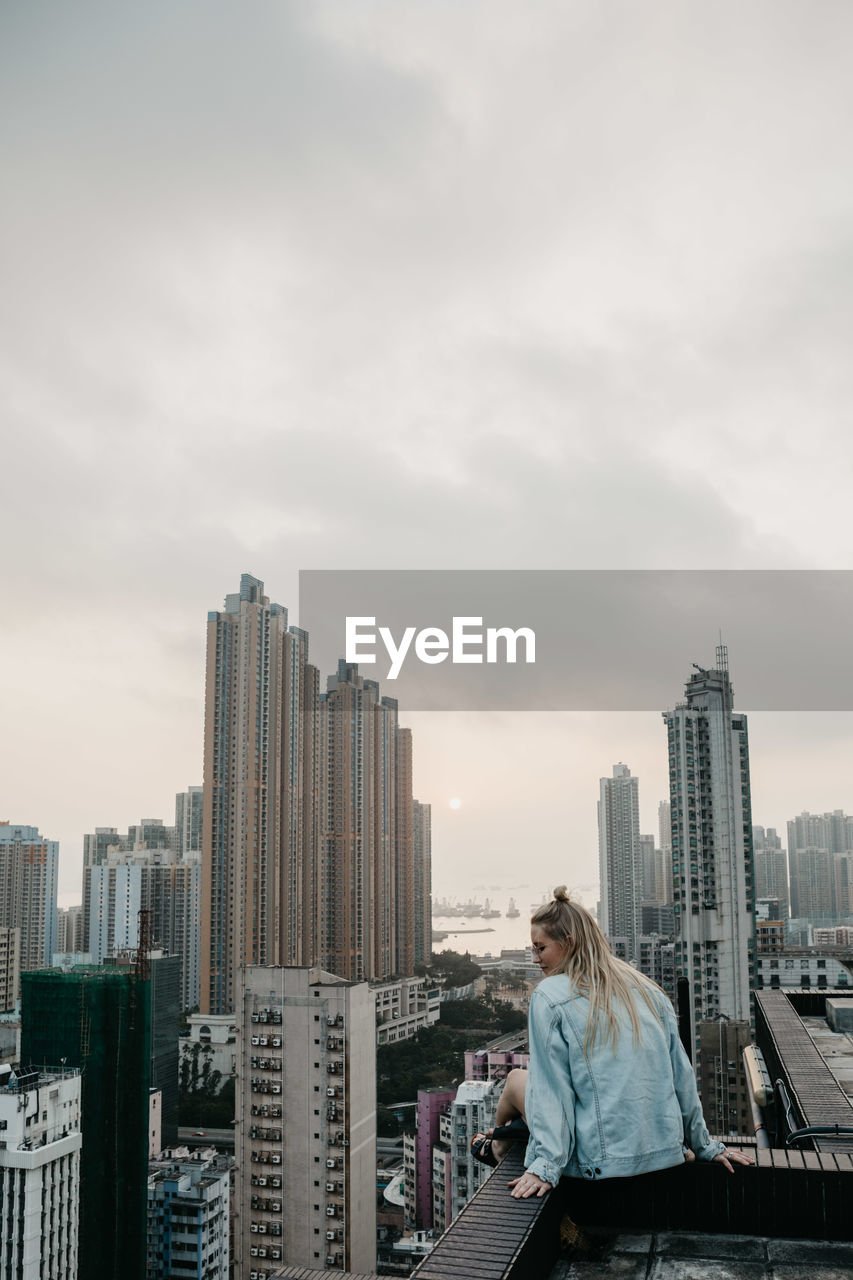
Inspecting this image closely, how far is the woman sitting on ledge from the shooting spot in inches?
57.2

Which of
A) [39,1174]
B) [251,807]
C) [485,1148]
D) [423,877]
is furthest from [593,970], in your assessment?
[423,877]

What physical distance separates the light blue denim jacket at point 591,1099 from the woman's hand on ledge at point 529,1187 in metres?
0.03

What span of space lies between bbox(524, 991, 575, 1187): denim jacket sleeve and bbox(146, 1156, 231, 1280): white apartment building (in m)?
13.4

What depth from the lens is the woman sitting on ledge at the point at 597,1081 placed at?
1.45 metres

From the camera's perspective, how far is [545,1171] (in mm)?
1405

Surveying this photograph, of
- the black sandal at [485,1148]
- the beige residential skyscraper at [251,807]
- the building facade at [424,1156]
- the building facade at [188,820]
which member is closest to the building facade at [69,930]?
the building facade at [188,820]

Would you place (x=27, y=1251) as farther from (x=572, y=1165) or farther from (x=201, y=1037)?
(x=572, y=1165)

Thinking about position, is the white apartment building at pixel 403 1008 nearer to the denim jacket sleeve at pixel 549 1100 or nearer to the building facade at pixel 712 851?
the building facade at pixel 712 851

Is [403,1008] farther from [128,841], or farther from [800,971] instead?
[128,841]

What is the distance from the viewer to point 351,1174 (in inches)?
430

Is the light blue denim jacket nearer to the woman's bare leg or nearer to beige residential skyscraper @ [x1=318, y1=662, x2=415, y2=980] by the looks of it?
the woman's bare leg

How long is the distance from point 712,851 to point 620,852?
28.9 feet

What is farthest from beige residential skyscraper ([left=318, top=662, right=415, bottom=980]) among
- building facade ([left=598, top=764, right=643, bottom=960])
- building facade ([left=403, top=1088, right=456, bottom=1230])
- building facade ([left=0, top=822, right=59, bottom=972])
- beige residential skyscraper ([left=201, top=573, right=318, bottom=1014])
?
building facade ([left=0, top=822, right=59, bottom=972])

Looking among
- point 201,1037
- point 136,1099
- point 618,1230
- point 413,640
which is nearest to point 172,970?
point 201,1037
